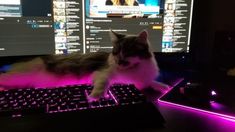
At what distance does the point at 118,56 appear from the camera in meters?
0.76

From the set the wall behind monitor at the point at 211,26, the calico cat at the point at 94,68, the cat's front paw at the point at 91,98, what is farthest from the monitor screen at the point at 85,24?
the cat's front paw at the point at 91,98

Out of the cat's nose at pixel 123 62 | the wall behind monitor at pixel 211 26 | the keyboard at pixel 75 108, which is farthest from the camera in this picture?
the wall behind monitor at pixel 211 26

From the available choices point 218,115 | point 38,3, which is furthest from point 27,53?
point 218,115

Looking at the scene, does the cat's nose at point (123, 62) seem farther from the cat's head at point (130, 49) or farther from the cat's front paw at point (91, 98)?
the cat's front paw at point (91, 98)

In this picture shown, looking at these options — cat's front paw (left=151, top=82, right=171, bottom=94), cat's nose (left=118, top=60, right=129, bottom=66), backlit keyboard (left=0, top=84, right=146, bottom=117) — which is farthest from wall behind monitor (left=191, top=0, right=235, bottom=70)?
backlit keyboard (left=0, top=84, right=146, bottom=117)

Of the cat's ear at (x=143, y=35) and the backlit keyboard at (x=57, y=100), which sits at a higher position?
the cat's ear at (x=143, y=35)

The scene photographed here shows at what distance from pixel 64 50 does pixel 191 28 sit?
484 millimetres

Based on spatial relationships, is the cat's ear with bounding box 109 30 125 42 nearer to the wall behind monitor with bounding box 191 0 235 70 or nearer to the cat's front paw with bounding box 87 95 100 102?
the cat's front paw with bounding box 87 95 100 102

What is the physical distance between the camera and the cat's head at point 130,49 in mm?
755

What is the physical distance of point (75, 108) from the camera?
1.74ft

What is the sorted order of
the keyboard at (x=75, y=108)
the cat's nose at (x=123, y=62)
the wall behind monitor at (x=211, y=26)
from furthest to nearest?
the wall behind monitor at (x=211, y=26) < the cat's nose at (x=123, y=62) < the keyboard at (x=75, y=108)

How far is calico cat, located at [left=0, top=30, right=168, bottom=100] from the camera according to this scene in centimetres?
76

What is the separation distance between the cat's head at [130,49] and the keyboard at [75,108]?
0.17 m

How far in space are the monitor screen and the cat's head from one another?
9 centimetres
